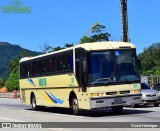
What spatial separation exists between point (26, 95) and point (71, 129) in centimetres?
Answer: 1476

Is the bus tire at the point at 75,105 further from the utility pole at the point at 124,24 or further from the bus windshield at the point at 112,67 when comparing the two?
→ the utility pole at the point at 124,24

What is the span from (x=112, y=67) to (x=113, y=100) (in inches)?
55.8

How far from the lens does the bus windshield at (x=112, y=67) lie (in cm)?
1917

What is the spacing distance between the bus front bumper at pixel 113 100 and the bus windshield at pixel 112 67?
27.7 inches

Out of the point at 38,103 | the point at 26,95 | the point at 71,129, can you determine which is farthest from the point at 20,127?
the point at 26,95

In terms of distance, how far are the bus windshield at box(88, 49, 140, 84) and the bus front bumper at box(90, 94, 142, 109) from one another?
704 millimetres

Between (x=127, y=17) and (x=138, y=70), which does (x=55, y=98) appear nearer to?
(x=138, y=70)

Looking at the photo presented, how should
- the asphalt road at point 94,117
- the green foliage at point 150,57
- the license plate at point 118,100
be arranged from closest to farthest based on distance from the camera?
the asphalt road at point 94,117, the license plate at point 118,100, the green foliage at point 150,57

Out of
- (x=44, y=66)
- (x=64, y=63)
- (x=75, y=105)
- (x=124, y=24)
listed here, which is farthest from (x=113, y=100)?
(x=124, y=24)

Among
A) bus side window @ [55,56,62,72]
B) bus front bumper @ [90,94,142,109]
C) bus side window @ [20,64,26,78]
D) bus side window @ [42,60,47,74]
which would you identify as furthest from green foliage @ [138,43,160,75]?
bus front bumper @ [90,94,142,109]

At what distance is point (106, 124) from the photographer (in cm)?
1556

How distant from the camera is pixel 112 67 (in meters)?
19.4

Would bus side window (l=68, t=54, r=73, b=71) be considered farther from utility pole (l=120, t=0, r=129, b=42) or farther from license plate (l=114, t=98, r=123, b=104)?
utility pole (l=120, t=0, r=129, b=42)

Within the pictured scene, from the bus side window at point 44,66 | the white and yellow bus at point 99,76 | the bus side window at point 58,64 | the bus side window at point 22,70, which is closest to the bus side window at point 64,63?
the white and yellow bus at point 99,76
